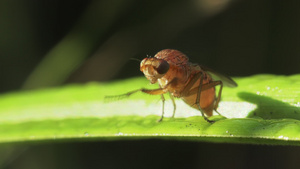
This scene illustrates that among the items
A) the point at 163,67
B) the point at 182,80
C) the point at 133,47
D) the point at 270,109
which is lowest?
the point at 270,109

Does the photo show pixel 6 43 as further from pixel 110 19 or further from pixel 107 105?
pixel 107 105

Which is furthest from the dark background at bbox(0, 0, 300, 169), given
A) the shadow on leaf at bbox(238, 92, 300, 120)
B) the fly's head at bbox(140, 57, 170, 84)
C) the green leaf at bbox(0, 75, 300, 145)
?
the fly's head at bbox(140, 57, 170, 84)

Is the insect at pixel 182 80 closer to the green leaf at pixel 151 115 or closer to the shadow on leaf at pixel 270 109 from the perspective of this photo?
the green leaf at pixel 151 115

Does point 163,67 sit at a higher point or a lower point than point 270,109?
higher

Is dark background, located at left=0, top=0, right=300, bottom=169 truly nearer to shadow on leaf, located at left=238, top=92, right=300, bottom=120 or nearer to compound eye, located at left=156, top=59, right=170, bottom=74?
shadow on leaf, located at left=238, top=92, right=300, bottom=120

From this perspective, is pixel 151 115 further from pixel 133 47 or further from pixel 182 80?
pixel 133 47

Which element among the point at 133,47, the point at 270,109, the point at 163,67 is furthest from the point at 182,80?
the point at 133,47
